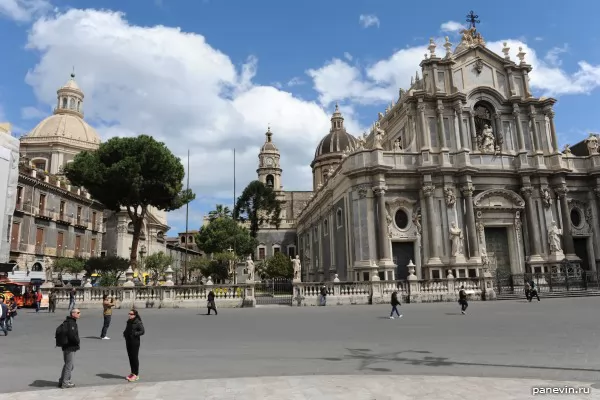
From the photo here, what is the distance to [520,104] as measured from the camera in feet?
115

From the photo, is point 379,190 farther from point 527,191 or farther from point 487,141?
point 527,191

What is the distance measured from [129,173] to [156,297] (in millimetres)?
12302

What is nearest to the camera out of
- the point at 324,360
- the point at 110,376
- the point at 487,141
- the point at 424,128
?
the point at 110,376

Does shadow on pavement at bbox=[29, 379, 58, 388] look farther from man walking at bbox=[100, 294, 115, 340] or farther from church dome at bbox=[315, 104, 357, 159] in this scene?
church dome at bbox=[315, 104, 357, 159]

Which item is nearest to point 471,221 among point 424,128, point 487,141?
point 487,141

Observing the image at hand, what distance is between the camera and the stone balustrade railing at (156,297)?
23609 millimetres

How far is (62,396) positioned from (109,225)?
1954 inches

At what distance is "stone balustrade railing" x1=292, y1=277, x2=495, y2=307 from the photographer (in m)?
24.7

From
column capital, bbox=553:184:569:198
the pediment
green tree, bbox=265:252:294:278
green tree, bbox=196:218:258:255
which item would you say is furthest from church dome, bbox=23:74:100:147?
column capital, bbox=553:184:569:198

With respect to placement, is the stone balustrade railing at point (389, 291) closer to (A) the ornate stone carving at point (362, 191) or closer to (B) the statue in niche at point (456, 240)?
(B) the statue in niche at point (456, 240)

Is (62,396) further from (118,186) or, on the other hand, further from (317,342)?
(118,186)

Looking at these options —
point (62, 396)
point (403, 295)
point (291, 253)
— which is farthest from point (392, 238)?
point (291, 253)

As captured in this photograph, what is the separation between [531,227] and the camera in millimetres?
32500
